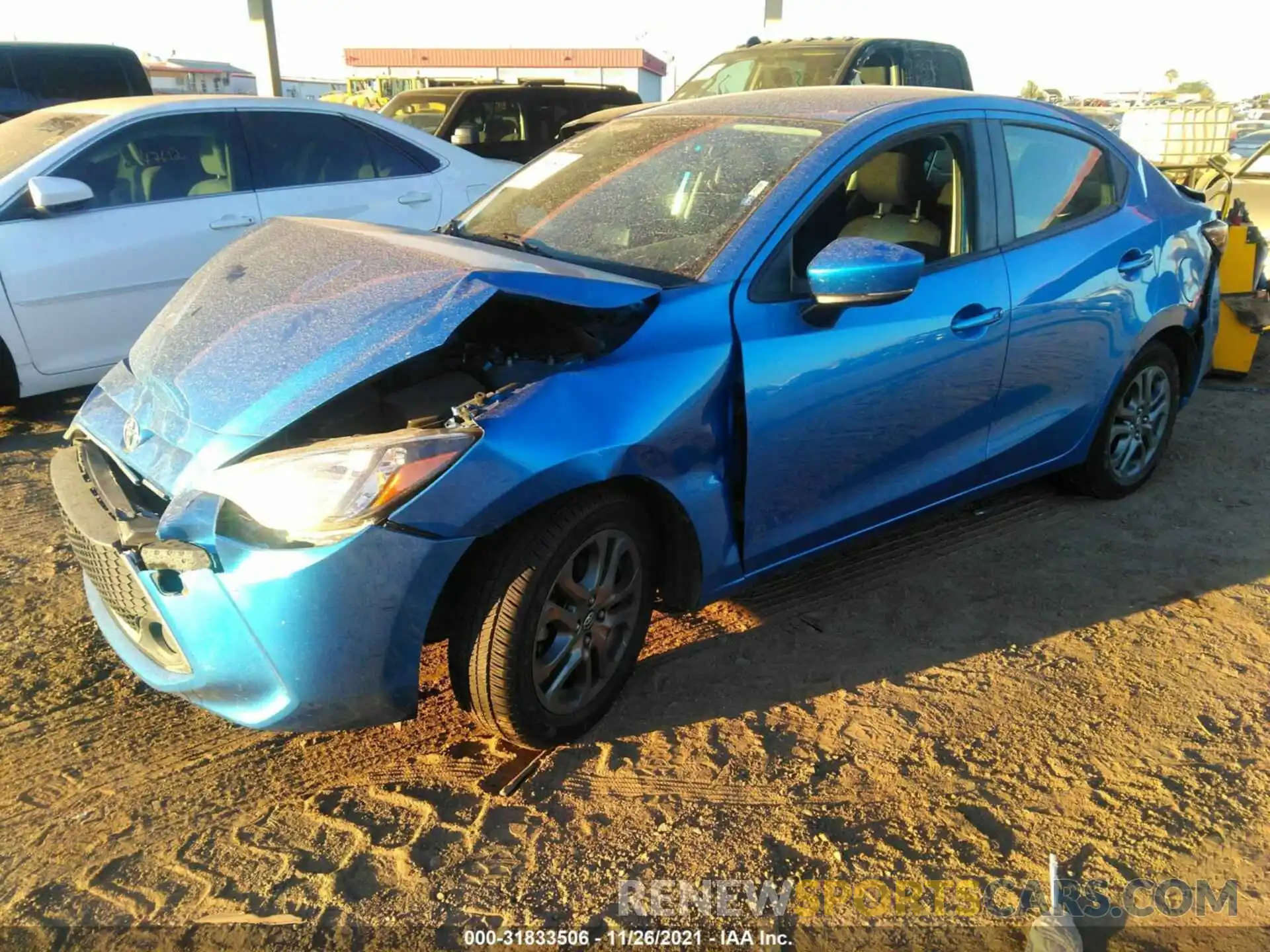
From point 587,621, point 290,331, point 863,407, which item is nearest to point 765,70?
point 863,407

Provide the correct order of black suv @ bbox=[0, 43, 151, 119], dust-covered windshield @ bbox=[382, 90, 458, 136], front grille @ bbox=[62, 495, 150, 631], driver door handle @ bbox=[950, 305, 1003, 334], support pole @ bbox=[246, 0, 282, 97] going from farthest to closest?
support pole @ bbox=[246, 0, 282, 97], dust-covered windshield @ bbox=[382, 90, 458, 136], black suv @ bbox=[0, 43, 151, 119], driver door handle @ bbox=[950, 305, 1003, 334], front grille @ bbox=[62, 495, 150, 631]

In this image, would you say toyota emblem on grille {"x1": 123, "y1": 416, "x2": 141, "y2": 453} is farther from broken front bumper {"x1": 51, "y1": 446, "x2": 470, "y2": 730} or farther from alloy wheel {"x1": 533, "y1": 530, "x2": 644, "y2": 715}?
alloy wheel {"x1": 533, "y1": 530, "x2": 644, "y2": 715}

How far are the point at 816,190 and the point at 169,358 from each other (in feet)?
Result: 6.32

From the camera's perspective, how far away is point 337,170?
19.3 feet

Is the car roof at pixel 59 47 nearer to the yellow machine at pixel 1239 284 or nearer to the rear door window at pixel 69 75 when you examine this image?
the rear door window at pixel 69 75

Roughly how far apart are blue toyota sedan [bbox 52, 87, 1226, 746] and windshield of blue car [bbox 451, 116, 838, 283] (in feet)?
0.05

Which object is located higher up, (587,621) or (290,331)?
(290,331)

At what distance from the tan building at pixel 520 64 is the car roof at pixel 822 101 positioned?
4748cm

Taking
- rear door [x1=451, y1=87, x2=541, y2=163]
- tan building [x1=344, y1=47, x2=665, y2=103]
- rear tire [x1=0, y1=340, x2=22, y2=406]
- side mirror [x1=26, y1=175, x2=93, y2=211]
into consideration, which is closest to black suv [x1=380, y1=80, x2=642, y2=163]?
rear door [x1=451, y1=87, x2=541, y2=163]

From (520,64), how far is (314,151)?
2055 inches

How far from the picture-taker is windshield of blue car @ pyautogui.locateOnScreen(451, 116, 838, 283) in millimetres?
3021

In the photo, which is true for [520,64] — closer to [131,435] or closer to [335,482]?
[131,435]

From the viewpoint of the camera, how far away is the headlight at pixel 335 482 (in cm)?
221

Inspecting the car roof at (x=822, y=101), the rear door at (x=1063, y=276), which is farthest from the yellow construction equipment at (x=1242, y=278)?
the car roof at (x=822, y=101)
